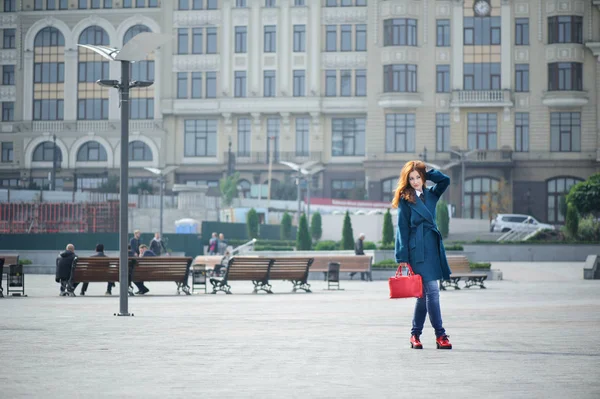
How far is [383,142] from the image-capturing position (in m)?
75.8

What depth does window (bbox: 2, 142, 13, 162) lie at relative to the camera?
266 ft

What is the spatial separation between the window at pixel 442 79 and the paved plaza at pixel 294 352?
57.9m

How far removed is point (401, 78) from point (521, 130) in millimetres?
8579

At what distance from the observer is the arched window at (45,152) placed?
8050 cm

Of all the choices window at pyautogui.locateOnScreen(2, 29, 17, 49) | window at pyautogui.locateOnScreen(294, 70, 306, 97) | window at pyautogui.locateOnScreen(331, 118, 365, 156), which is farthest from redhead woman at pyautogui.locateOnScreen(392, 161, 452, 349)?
window at pyautogui.locateOnScreen(2, 29, 17, 49)

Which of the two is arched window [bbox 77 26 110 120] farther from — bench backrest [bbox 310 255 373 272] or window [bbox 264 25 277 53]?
bench backrest [bbox 310 255 373 272]

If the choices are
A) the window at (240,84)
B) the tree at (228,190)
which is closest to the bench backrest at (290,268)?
the tree at (228,190)

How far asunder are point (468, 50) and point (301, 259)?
51285mm

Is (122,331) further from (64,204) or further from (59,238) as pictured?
(64,204)

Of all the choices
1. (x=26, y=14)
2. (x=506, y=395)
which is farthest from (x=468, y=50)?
(x=506, y=395)

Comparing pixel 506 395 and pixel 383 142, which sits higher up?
pixel 383 142

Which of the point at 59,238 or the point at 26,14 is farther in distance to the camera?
the point at 26,14

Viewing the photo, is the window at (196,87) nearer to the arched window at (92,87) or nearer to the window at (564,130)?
the arched window at (92,87)

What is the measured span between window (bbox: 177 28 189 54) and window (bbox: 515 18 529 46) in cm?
2254
